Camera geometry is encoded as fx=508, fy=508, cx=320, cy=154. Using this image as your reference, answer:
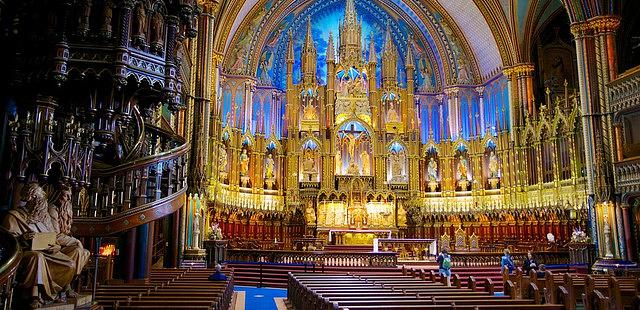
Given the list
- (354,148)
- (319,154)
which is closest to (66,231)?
(319,154)

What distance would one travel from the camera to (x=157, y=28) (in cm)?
869

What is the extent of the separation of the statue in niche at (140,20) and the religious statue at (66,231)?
2708 mm

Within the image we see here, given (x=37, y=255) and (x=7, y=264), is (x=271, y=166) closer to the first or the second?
(x=37, y=255)

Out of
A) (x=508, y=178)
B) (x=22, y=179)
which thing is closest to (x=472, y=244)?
(x=508, y=178)

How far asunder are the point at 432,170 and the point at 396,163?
2.21 meters

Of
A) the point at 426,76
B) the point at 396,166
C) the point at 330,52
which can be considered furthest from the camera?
the point at 426,76

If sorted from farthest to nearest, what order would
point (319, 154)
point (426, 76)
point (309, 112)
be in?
point (426, 76) → point (309, 112) → point (319, 154)

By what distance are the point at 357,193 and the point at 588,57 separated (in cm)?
1352

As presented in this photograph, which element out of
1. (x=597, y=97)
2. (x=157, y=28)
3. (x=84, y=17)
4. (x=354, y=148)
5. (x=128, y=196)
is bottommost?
(x=128, y=196)

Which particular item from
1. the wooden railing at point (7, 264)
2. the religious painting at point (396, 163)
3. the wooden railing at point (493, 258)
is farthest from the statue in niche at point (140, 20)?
the religious painting at point (396, 163)

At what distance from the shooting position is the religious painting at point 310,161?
29.6 m

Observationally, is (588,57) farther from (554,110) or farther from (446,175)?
(446,175)

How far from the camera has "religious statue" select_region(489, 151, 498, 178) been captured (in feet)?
93.8

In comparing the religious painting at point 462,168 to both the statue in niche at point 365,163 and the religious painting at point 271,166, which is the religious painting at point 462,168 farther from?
the religious painting at point 271,166
